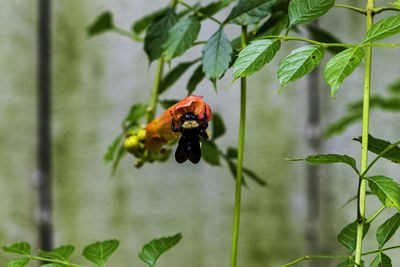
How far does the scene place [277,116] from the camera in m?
0.76

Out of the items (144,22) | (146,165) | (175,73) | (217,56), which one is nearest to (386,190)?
(217,56)

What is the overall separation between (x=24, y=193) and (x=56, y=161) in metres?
0.08

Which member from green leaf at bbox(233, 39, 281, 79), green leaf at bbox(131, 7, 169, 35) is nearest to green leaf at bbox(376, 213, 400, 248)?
green leaf at bbox(233, 39, 281, 79)

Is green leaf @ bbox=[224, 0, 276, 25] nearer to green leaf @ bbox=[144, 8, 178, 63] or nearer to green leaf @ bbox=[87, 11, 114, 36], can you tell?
green leaf @ bbox=[144, 8, 178, 63]

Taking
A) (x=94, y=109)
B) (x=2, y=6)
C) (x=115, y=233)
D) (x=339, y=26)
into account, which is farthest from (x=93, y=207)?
(x=339, y=26)

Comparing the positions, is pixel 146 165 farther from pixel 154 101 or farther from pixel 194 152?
pixel 194 152

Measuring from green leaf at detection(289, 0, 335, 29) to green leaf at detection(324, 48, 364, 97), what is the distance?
0.05 m

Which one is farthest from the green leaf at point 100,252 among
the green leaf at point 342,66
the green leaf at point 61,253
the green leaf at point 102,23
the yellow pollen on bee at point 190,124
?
the green leaf at point 102,23

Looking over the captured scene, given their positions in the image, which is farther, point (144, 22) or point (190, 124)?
point (144, 22)

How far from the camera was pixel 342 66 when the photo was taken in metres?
0.26

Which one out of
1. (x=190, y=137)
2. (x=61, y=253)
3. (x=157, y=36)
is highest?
(x=157, y=36)

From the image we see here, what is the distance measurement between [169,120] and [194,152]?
8cm

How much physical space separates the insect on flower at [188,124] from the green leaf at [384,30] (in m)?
0.13

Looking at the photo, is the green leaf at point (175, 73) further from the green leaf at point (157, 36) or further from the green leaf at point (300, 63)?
the green leaf at point (300, 63)
